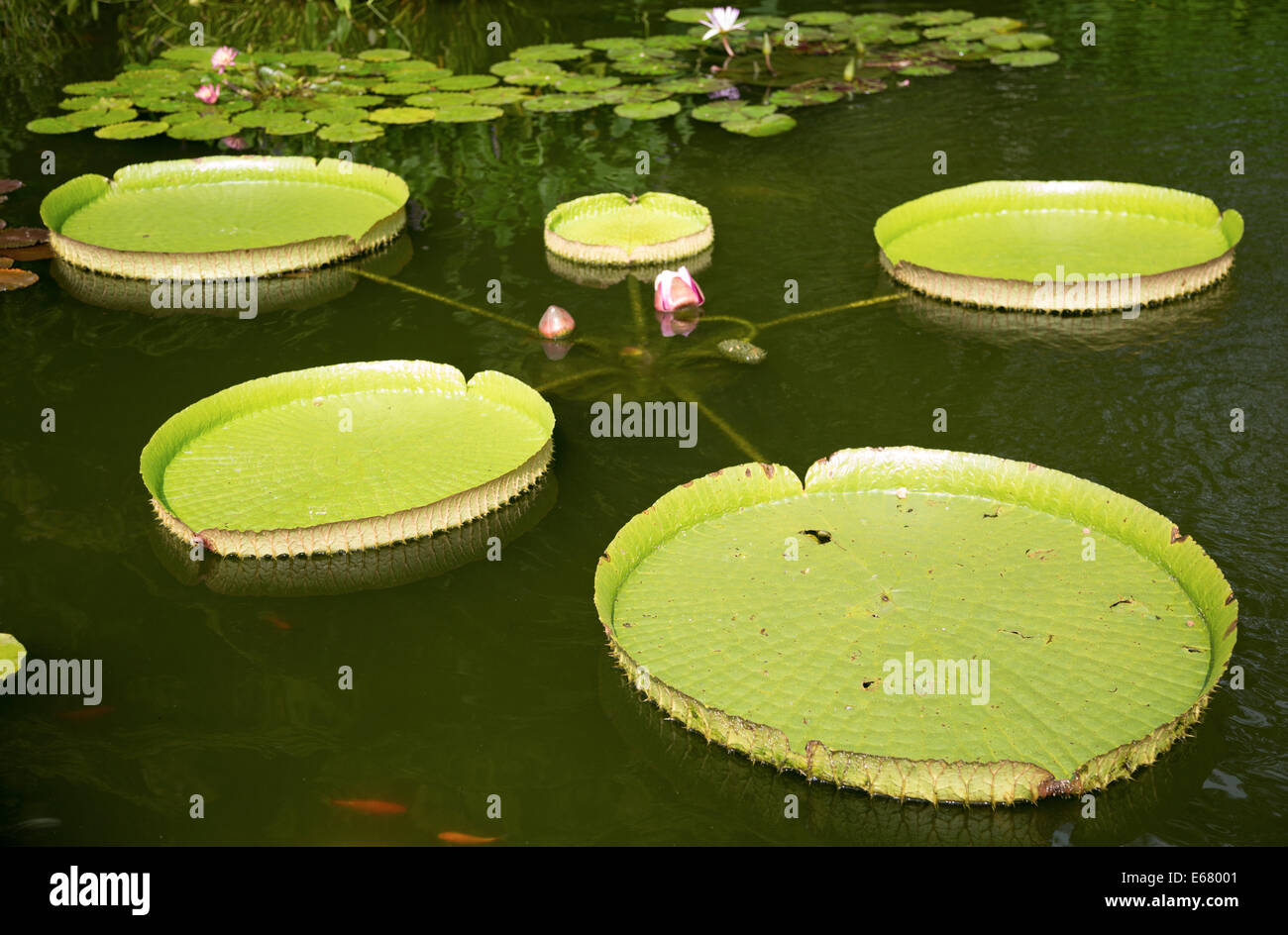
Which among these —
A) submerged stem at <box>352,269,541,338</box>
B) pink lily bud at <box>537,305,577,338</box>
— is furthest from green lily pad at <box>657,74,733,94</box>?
pink lily bud at <box>537,305,577,338</box>

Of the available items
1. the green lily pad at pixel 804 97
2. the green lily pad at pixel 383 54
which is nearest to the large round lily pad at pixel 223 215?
the green lily pad at pixel 804 97

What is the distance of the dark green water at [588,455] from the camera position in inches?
112

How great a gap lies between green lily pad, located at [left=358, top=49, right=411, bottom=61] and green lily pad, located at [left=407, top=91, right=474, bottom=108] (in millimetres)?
1146

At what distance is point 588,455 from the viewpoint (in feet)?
14.1

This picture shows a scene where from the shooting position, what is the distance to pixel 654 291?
546cm

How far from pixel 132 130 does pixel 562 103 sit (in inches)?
103

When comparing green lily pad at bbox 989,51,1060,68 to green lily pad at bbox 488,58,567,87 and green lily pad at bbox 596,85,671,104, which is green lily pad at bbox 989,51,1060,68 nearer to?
green lily pad at bbox 596,85,671,104

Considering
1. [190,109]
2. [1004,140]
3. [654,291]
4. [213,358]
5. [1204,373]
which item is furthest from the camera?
[190,109]

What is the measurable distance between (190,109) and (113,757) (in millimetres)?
6100

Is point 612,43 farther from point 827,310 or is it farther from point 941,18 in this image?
point 827,310

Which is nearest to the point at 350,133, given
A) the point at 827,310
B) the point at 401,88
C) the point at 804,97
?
the point at 401,88

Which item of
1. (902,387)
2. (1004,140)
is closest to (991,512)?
(902,387)

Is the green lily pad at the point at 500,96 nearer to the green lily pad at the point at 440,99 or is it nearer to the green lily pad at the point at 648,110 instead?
the green lily pad at the point at 440,99
